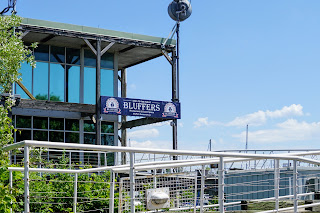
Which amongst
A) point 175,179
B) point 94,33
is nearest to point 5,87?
point 175,179

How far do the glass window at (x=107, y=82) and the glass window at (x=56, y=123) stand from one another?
3039mm

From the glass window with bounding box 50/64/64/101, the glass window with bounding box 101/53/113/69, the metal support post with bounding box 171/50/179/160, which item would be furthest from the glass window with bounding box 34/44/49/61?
the metal support post with bounding box 171/50/179/160

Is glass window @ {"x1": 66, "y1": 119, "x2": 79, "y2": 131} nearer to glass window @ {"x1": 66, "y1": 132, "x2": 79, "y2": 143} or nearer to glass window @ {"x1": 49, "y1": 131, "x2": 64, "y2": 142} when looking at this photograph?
glass window @ {"x1": 66, "y1": 132, "x2": 79, "y2": 143}

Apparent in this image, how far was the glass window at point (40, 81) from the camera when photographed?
94.6 ft

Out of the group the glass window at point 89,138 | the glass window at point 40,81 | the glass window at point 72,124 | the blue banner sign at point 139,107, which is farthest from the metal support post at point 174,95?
the glass window at point 40,81

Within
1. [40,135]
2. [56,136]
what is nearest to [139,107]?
[56,136]

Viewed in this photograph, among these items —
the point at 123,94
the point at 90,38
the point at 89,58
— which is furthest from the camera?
the point at 123,94

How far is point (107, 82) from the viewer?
102 ft

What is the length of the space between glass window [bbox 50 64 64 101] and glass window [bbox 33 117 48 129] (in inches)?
48.3

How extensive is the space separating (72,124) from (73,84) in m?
2.15

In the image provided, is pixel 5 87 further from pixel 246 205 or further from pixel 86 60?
pixel 86 60

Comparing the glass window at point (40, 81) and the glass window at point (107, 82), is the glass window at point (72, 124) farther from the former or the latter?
the glass window at point (107, 82)

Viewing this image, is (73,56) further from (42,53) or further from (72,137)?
(72,137)

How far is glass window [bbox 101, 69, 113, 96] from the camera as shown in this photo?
31.0 m
